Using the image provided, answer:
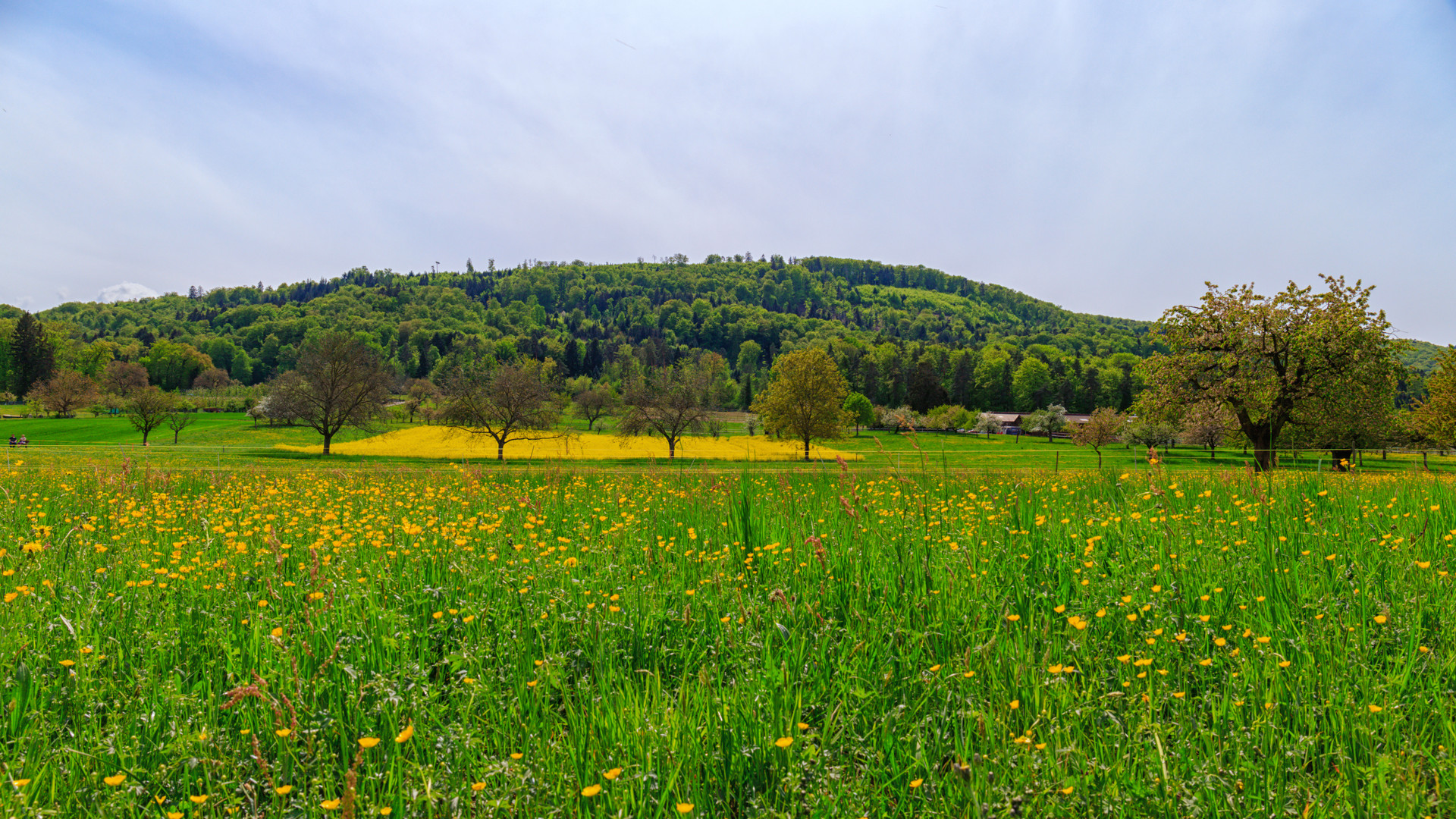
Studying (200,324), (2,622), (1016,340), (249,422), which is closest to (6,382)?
(249,422)

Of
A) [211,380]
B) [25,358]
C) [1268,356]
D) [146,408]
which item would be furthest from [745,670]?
[211,380]

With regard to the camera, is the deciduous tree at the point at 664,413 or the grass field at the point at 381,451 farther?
the deciduous tree at the point at 664,413

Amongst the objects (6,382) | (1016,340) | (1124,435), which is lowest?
(1124,435)

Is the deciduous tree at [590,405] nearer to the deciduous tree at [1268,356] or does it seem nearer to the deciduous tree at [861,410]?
the deciduous tree at [861,410]

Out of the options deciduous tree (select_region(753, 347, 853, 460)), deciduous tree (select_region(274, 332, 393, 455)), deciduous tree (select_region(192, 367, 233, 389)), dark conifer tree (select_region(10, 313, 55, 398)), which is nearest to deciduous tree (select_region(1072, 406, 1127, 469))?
deciduous tree (select_region(753, 347, 853, 460))

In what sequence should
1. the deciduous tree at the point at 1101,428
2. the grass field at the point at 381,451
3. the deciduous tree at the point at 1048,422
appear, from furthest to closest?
1. the deciduous tree at the point at 1048,422
2. the deciduous tree at the point at 1101,428
3. the grass field at the point at 381,451

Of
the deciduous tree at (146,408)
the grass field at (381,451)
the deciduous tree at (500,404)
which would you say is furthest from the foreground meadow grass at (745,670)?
the deciduous tree at (146,408)

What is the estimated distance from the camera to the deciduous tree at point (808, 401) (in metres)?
51.7

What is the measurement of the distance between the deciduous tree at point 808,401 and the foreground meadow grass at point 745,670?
46380 mm

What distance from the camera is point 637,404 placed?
53438 mm

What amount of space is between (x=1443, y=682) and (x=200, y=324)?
221 meters

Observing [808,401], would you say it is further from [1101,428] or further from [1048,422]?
[1048,422]

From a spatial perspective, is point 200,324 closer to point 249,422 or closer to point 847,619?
point 249,422

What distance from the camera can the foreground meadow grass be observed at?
82.2 inches
